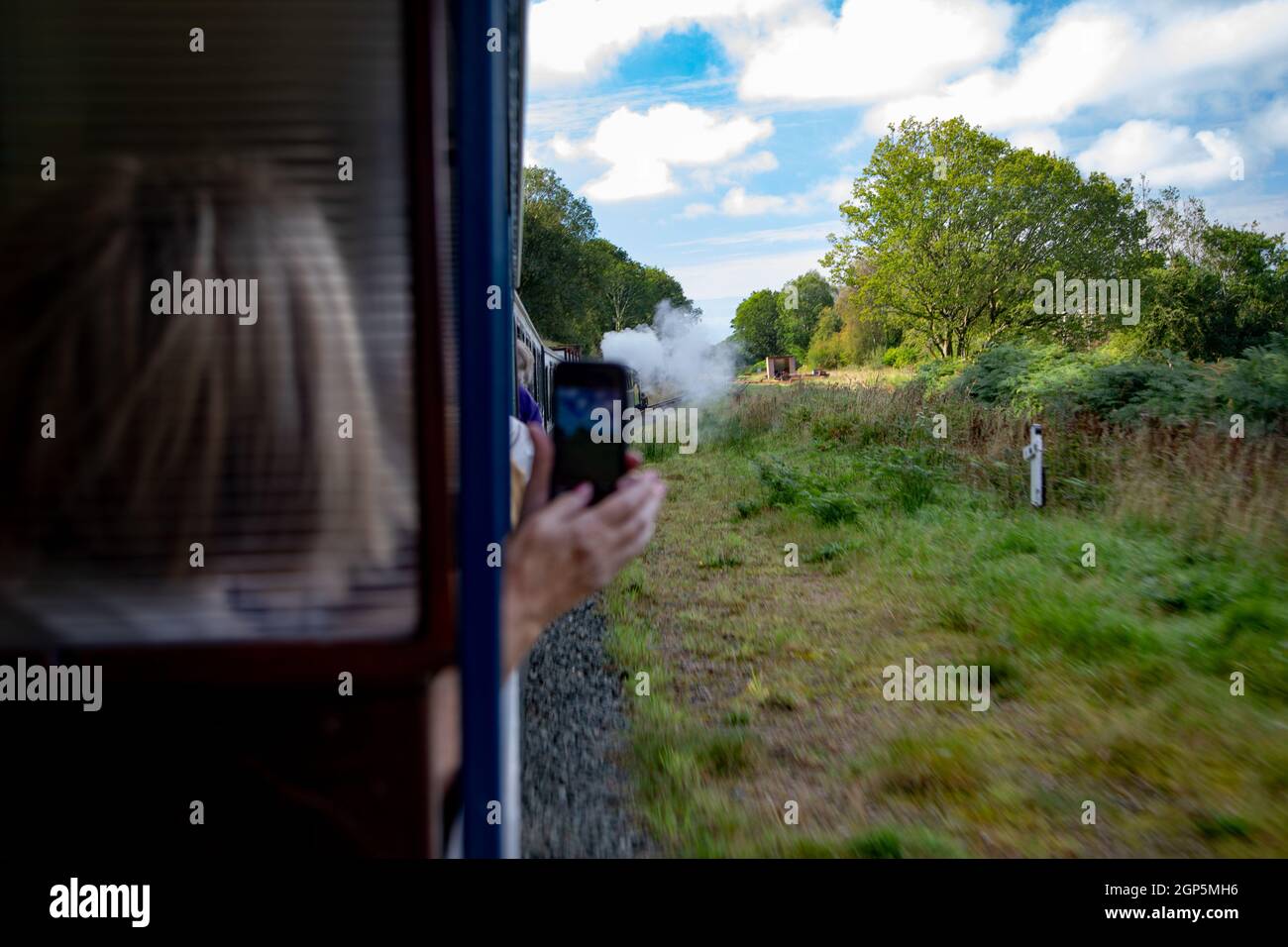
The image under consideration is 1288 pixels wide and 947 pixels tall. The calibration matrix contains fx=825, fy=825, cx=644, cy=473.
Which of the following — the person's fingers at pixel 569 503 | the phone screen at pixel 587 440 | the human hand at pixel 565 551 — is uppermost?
the phone screen at pixel 587 440

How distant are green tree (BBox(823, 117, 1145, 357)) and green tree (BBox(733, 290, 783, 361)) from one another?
440 cm

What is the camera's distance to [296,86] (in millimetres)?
1326

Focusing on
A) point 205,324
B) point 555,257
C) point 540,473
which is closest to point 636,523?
point 540,473

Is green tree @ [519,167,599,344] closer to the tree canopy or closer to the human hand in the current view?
the tree canopy

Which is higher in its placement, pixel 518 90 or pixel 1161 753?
pixel 518 90

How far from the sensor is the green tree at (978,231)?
21.3 metres

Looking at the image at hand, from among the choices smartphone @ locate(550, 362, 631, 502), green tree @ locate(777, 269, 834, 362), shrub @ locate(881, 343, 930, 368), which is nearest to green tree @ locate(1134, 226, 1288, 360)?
shrub @ locate(881, 343, 930, 368)

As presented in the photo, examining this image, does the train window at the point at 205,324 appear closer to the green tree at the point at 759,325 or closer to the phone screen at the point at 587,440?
the phone screen at the point at 587,440

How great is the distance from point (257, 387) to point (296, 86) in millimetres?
489

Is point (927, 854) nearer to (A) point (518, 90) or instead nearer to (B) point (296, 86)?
(B) point (296, 86)

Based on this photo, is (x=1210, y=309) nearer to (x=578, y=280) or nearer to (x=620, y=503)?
(x=578, y=280)

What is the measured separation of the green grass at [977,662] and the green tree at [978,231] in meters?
14.0

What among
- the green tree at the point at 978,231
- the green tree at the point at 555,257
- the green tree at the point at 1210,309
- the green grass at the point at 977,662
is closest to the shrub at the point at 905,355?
the green tree at the point at 978,231

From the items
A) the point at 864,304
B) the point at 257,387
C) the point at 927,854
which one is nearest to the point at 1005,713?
the point at 927,854
